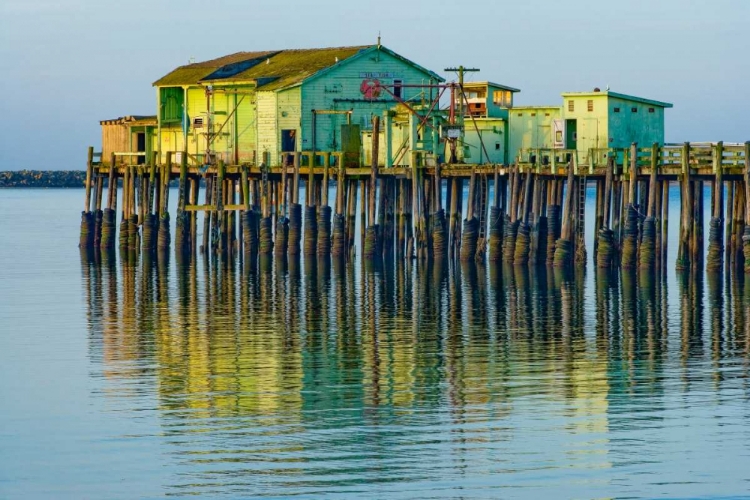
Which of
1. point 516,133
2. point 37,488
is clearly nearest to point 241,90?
point 516,133

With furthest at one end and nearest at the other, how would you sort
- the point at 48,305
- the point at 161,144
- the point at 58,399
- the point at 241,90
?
the point at 161,144 → the point at 241,90 → the point at 48,305 → the point at 58,399

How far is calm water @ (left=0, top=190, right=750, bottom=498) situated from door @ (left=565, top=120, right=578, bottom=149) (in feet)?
24.0

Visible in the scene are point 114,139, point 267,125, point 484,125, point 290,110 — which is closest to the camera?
point 484,125

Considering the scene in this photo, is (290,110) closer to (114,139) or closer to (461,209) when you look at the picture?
(461,209)

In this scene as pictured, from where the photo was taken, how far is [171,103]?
70.1 meters

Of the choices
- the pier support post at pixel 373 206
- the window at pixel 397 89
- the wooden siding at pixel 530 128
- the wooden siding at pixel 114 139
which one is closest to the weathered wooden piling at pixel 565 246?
the wooden siding at pixel 530 128

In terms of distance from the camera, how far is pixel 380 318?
140ft

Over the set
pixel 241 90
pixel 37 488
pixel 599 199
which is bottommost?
pixel 37 488

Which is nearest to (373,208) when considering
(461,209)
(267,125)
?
(461,209)

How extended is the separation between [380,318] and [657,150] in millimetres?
13424

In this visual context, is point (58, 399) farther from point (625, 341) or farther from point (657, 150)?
point (657, 150)

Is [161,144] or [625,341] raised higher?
[161,144]

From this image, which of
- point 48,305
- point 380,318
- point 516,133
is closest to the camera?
point 380,318

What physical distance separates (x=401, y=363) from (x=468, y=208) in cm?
2470
